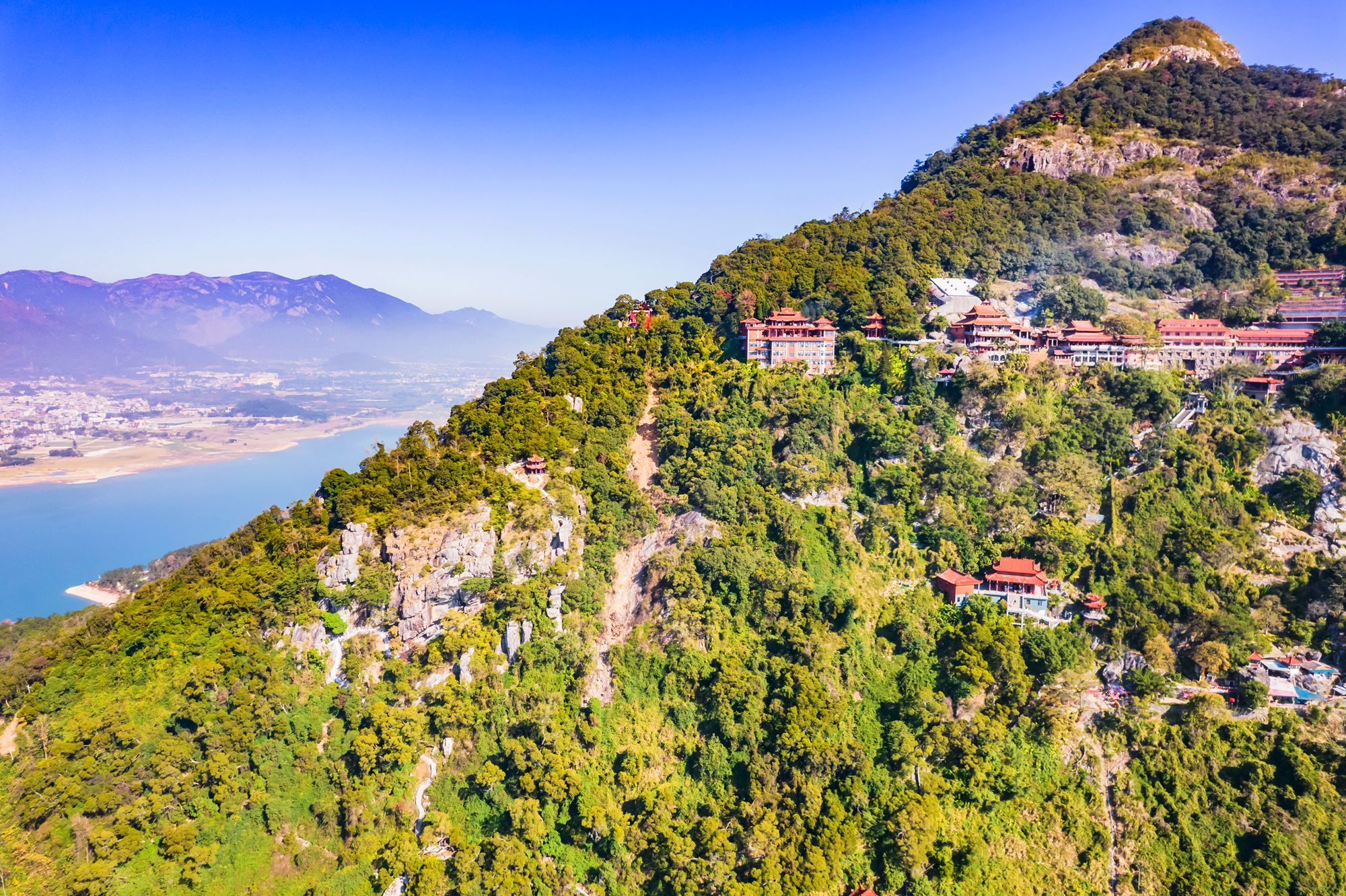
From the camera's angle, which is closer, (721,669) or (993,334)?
(721,669)

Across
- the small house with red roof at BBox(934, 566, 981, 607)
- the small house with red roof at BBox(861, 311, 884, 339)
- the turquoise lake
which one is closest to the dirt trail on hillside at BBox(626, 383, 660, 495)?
the small house with red roof at BBox(861, 311, 884, 339)

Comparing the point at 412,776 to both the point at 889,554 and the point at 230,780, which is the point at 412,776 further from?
the point at 889,554

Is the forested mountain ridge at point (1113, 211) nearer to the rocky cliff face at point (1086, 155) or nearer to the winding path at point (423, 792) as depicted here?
the rocky cliff face at point (1086, 155)

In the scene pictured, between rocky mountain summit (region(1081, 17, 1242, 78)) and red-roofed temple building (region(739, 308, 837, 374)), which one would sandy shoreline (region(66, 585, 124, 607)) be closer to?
red-roofed temple building (region(739, 308, 837, 374))

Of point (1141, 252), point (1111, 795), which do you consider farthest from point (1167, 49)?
point (1111, 795)

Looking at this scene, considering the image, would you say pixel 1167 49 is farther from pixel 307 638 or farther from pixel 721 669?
pixel 307 638

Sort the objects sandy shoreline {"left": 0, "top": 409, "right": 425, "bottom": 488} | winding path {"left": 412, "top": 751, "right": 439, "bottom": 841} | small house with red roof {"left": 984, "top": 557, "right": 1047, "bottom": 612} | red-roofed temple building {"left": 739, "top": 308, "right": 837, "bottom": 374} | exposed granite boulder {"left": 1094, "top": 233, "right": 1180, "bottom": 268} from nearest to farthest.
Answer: winding path {"left": 412, "top": 751, "right": 439, "bottom": 841}, small house with red roof {"left": 984, "top": 557, "right": 1047, "bottom": 612}, red-roofed temple building {"left": 739, "top": 308, "right": 837, "bottom": 374}, exposed granite boulder {"left": 1094, "top": 233, "right": 1180, "bottom": 268}, sandy shoreline {"left": 0, "top": 409, "right": 425, "bottom": 488}

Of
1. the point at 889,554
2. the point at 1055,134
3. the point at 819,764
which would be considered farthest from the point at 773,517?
the point at 1055,134
